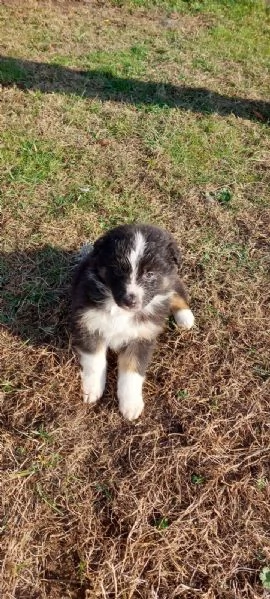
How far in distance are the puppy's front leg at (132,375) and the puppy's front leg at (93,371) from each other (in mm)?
145

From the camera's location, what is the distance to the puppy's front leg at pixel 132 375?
3237mm

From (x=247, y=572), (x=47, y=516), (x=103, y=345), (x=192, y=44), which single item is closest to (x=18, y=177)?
(x=103, y=345)

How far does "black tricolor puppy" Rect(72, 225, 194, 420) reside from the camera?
9.55ft

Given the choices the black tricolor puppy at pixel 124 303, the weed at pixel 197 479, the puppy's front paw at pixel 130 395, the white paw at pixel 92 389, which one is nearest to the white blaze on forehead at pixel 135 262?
the black tricolor puppy at pixel 124 303

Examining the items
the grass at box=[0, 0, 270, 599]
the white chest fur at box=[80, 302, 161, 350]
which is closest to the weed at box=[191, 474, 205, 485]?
the grass at box=[0, 0, 270, 599]

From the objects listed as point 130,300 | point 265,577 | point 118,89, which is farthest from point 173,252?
point 118,89

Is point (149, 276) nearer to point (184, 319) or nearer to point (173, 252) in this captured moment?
point (173, 252)

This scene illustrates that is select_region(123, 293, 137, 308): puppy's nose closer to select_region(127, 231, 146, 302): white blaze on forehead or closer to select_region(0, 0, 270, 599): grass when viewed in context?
select_region(127, 231, 146, 302): white blaze on forehead

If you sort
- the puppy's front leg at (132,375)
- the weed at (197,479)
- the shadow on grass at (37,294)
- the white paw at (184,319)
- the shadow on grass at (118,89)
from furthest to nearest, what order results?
the shadow on grass at (118,89)
the white paw at (184,319)
the shadow on grass at (37,294)
the puppy's front leg at (132,375)
the weed at (197,479)

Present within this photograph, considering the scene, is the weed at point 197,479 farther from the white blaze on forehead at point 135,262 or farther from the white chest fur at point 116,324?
the white blaze on forehead at point 135,262

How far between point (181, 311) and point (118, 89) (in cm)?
407

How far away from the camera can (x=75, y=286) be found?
3363 millimetres

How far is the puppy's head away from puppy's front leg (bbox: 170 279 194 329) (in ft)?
2.16

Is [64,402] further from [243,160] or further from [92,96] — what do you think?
[92,96]
